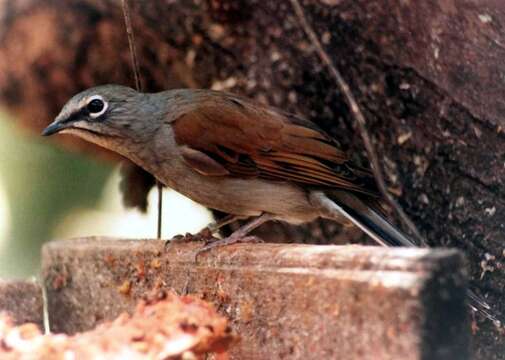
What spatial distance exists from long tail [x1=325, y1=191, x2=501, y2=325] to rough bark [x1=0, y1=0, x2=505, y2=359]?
0.21 m

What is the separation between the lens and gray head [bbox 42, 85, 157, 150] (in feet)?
13.8

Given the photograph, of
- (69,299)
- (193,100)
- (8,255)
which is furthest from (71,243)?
(8,255)

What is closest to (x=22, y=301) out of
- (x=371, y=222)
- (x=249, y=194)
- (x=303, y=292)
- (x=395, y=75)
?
(x=249, y=194)

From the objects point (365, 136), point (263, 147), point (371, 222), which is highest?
point (365, 136)

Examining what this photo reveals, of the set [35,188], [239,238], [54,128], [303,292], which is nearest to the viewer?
[303,292]

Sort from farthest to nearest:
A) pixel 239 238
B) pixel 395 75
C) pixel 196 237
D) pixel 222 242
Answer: pixel 395 75, pixel 196 237, pixel 239 238, pixel 222 242

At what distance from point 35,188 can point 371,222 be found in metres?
3.44

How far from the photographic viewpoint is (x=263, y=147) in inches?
163

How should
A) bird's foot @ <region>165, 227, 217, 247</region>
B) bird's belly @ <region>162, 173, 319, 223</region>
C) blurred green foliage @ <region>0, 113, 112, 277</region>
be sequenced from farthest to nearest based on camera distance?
blurred green foliage @ <region>0, 113, 112, 277</region>, bird's belly @ <region>162, 173, 319, 223</region>, bird's foot @ <region>165, 227, 217, 247</region>

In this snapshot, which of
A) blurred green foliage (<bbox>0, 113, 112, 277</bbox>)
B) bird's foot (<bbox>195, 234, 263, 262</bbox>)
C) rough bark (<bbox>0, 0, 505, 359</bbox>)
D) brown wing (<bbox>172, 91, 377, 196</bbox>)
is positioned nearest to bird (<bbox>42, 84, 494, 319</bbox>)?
brown wing (<bbox>172, 91, 377, 196</bbox>)

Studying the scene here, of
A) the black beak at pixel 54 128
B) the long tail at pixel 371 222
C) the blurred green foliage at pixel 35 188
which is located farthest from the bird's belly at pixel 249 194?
the blurred green foliage at pixel 35 188

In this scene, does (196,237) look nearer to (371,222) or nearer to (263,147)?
(263,147)

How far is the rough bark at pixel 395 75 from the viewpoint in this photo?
3.84 meters

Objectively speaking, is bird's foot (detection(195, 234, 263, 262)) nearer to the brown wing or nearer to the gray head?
the brown wing
